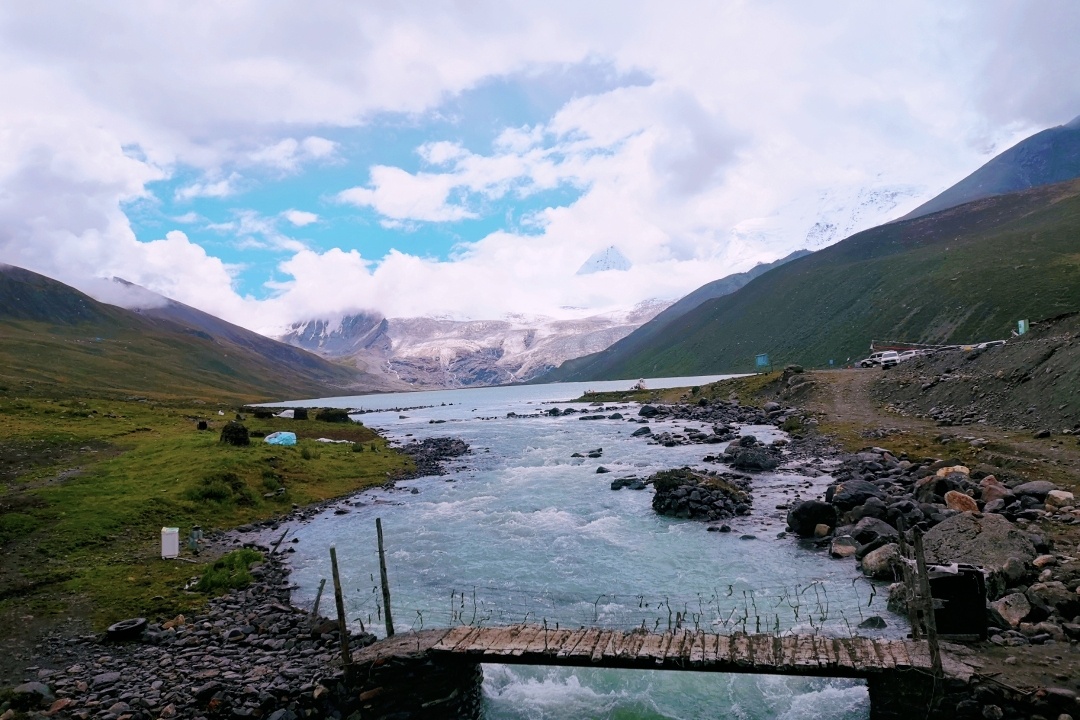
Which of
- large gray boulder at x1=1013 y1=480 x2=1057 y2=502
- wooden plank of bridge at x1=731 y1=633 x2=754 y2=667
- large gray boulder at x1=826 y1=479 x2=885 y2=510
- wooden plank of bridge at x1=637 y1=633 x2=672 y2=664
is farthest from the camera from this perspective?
large gray boulder at x1=826 y1=479 x2=885 y2=510

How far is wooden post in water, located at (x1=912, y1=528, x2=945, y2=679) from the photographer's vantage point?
1202 cm

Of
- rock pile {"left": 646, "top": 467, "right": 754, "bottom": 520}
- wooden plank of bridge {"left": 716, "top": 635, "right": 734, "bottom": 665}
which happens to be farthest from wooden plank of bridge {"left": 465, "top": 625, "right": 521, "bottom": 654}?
rock pile {"left": 646, "top": 467, "right": 754, "bottom": 520}

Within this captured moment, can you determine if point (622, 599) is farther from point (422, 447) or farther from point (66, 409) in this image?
point (66, 409)

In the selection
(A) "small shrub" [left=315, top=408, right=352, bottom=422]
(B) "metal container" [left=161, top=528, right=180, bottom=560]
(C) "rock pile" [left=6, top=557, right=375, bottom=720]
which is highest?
(A) "small shrub" [left=315, top=408, right=352, bottom=422]

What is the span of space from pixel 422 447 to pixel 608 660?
56642 mm

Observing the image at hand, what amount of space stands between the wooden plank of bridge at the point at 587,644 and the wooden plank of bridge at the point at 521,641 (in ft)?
4.18

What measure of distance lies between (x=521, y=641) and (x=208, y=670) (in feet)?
27.3

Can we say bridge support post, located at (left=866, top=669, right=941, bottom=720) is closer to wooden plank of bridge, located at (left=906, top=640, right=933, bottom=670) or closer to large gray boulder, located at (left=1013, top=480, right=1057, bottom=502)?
wooden plank of bridge, located at (left=906, top=640, right=933, bottom=670)

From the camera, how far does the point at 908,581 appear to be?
1441 cm

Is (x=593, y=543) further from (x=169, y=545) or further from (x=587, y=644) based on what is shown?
(x=169, y=545)

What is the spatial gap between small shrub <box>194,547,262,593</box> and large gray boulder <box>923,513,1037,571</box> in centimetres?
2517

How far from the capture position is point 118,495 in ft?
99.9

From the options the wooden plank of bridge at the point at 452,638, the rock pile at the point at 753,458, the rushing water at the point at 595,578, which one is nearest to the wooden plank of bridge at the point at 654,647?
the rushing water at the point at 595,578

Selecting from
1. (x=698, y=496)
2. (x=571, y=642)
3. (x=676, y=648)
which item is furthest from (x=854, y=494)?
(x=571, y=642)
